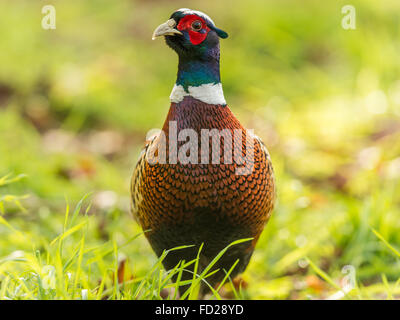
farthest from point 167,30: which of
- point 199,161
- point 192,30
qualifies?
point 199,161

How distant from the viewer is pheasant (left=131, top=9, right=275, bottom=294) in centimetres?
233

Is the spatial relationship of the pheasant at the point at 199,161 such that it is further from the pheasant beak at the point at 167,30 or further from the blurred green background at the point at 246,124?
the blurred green background at the point at 246,124

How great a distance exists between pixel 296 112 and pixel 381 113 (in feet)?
2.98

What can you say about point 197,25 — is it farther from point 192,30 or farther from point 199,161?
point 199,161

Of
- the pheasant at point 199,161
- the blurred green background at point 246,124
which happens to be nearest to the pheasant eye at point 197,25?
the pheasant at point 199,161

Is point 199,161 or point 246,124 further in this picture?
point 246,124

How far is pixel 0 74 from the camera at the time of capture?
18.9 feet

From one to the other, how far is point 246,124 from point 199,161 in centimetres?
314

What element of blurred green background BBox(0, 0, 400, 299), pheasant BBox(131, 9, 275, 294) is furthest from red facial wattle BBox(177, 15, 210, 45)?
blurred green background BBox(0, 0, 400, 299)

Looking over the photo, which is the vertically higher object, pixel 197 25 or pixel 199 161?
pixel 197 25

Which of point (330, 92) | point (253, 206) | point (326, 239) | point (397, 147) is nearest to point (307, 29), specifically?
point (330, 92)

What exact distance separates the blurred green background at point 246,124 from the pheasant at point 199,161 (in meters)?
0.37

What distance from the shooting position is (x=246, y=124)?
541 cm

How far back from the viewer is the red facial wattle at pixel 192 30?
7.53 ft
